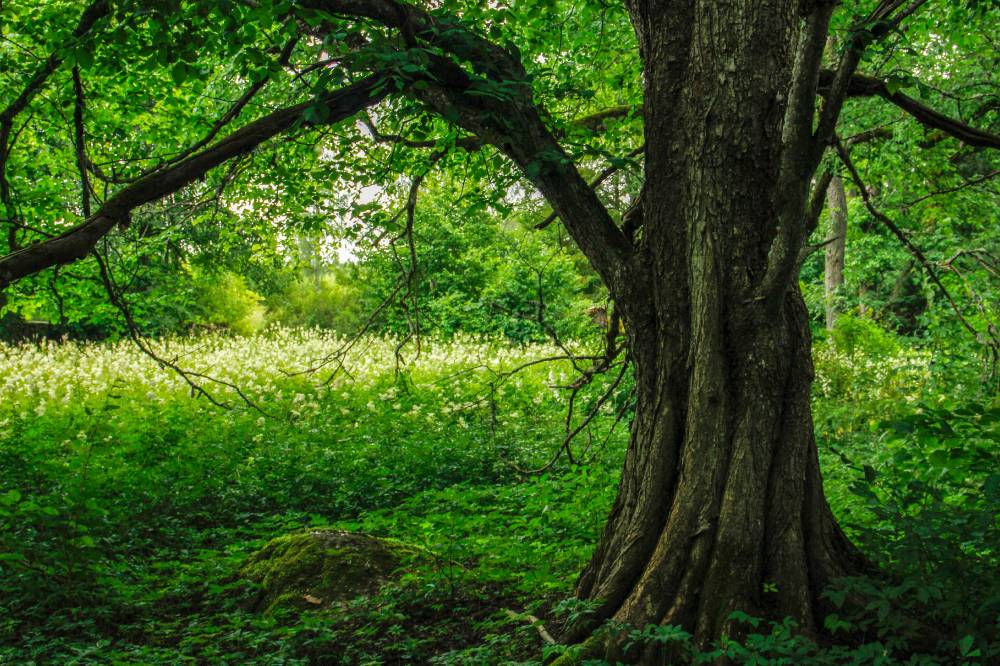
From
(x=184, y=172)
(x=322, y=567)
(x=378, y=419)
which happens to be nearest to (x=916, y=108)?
(x=184, y=172)

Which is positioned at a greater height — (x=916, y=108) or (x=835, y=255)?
(x=835, y=255)

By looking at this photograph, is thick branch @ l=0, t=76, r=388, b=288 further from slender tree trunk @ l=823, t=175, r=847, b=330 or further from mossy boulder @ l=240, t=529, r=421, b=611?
slender tree trunk @ l=823, t=175, r=847, b=330

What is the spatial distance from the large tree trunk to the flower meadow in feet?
1.02

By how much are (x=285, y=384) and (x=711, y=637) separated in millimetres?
8202

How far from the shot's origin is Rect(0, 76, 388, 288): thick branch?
120 inches

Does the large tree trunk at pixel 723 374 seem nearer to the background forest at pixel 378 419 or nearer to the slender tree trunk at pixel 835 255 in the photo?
the background forest at pixel 378 419

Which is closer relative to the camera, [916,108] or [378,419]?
[916,108]

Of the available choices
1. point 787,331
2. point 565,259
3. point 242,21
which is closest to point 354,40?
point 242,21

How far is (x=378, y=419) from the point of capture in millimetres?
8883

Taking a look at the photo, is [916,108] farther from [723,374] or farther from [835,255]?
[835,255]

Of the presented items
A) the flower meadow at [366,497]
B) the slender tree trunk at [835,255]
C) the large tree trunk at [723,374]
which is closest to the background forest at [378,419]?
the flower meadow at [366,497]

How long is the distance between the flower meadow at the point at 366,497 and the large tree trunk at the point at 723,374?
1.02ft

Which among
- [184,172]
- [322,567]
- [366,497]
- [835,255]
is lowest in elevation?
[322,567]

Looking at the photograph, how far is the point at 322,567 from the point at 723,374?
295 centimetres
